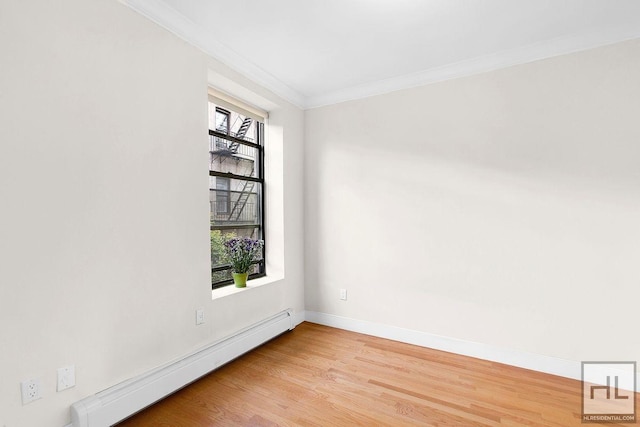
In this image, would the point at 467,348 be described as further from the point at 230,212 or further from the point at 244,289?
the point at 230,212

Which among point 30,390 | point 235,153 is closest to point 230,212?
point 235,153

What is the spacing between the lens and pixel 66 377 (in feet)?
5.46

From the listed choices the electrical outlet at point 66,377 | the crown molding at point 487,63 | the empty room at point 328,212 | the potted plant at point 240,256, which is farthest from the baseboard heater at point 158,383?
the crown molding at point 487,63

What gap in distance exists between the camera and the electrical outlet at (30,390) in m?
1.51

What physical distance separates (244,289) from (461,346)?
6.73 feet

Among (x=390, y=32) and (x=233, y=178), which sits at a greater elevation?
(x=390, y=32)

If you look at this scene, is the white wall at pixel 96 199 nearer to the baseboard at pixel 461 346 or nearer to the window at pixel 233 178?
the window at pixel 233 178

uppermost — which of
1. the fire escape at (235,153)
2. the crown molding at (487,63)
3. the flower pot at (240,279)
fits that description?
the crown molding at (487,63)

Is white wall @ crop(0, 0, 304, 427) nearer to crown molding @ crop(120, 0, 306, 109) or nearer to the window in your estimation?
crown molding @ crop(120, 0, 306, 109)

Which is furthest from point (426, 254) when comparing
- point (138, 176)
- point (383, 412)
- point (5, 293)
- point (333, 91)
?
point (5, 293)

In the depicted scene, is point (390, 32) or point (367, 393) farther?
point (390, 32)

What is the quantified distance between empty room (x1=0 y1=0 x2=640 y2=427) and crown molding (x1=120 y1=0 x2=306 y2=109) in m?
0.02

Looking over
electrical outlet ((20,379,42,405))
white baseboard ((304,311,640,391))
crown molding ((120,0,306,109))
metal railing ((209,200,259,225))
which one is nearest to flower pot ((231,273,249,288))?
metal railing ((209,200,259,225))

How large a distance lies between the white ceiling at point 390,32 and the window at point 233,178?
474 millimetres
